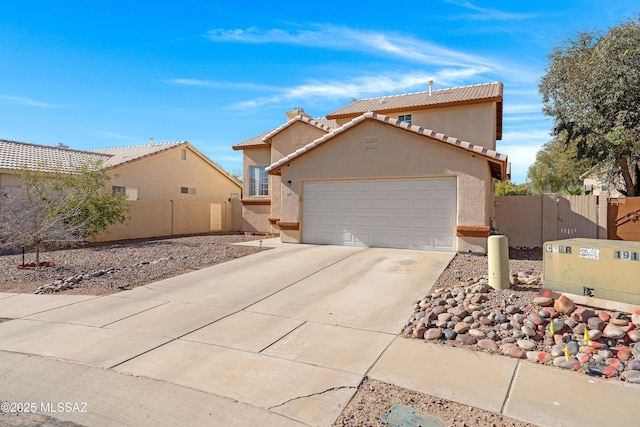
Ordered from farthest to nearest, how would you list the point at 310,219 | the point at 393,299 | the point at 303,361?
the point at 310,219, the point at 393,299, the point at 303,361

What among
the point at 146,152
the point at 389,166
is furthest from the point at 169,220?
the point at 389,166

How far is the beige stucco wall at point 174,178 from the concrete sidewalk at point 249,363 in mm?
14332

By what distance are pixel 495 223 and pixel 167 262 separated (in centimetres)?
1157

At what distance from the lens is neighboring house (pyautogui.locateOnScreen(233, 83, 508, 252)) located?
12023 mm

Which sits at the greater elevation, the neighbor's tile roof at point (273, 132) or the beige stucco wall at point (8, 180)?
the neighbor's tile roof at point (273, 132)

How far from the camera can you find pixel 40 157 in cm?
1988

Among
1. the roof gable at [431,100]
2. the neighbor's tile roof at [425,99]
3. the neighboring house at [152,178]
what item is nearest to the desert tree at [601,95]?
the roof gable at [431,100]

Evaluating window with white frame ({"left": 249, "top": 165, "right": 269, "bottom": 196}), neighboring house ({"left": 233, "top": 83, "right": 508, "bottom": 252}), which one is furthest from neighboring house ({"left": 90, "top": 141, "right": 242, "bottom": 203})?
neighboring house ({"left": 233, "top": 83, "right": 508, "bottom": 252})

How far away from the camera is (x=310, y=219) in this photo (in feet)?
47.6

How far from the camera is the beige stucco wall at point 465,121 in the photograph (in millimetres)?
15820

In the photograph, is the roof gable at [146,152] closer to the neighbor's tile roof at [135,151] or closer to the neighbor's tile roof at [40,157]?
the neighbor's tile roof at [135,151]

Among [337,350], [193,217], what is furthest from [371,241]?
[193,217]

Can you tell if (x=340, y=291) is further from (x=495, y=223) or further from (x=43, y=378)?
(x=495, y=223)

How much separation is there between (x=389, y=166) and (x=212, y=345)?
923 cm
